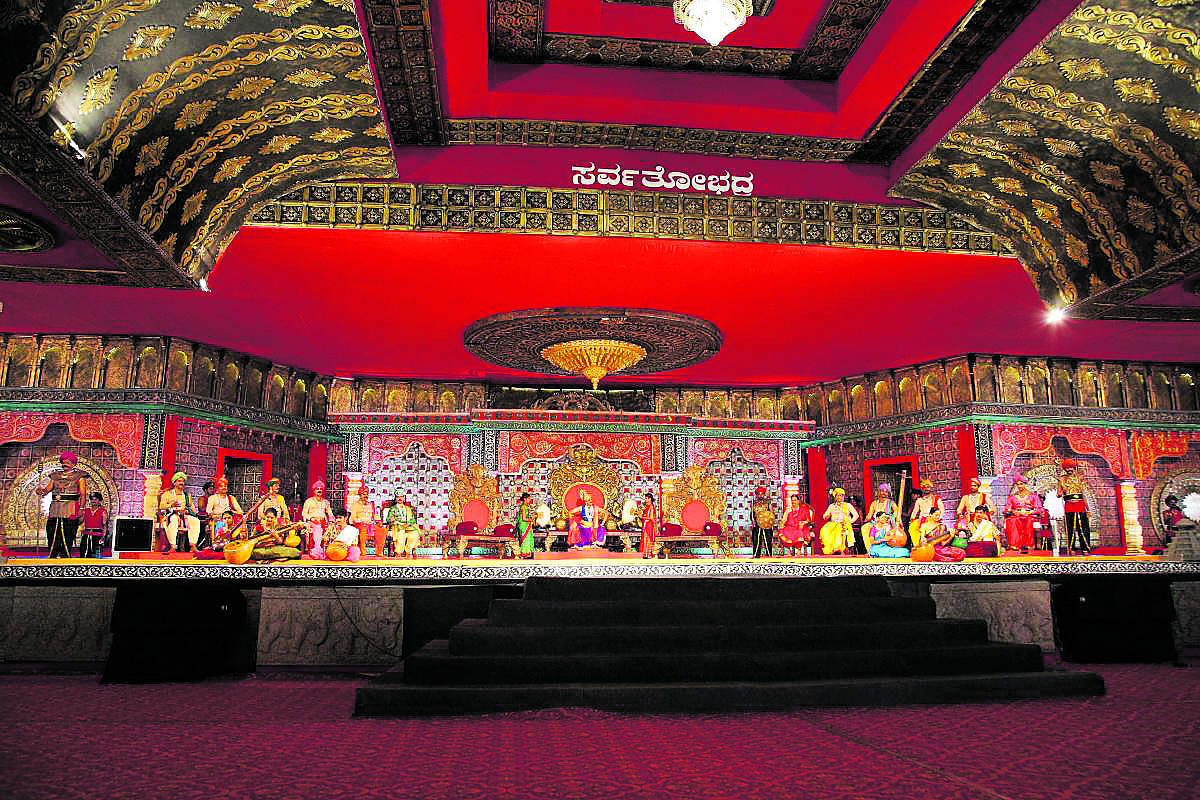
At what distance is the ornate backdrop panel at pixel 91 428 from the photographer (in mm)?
10508

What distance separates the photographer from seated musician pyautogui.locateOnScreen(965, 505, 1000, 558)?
288 inches

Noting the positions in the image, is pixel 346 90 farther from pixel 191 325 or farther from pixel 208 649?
pixel 191 325

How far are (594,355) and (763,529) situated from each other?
128 inches

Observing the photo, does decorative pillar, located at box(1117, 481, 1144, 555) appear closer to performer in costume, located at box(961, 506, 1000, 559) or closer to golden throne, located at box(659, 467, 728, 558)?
performer in costume, located at box(961, 506, 1000, 559)

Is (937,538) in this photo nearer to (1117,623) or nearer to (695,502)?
(1117,623)

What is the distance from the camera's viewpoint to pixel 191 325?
1004 centimetres

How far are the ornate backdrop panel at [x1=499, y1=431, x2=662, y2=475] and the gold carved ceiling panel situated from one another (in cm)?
795

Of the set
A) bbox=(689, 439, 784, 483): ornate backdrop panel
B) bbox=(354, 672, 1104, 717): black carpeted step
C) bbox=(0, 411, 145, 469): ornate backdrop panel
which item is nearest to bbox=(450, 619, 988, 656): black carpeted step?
bbox=(354, 672, 1104, 717): black carpeted step

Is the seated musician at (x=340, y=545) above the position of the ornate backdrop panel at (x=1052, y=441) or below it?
below

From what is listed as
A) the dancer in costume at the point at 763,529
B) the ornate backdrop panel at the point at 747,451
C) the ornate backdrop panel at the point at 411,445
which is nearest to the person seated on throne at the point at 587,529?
the dancer in costume at the point at 763,529

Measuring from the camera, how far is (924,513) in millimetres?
7805

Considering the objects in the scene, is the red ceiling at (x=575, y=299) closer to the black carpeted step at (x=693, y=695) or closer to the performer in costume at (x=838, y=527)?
the performer in costume at (x=838, y=527)

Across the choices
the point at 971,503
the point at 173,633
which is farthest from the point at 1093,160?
the point at 173,633

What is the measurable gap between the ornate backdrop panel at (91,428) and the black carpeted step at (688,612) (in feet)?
26.9
